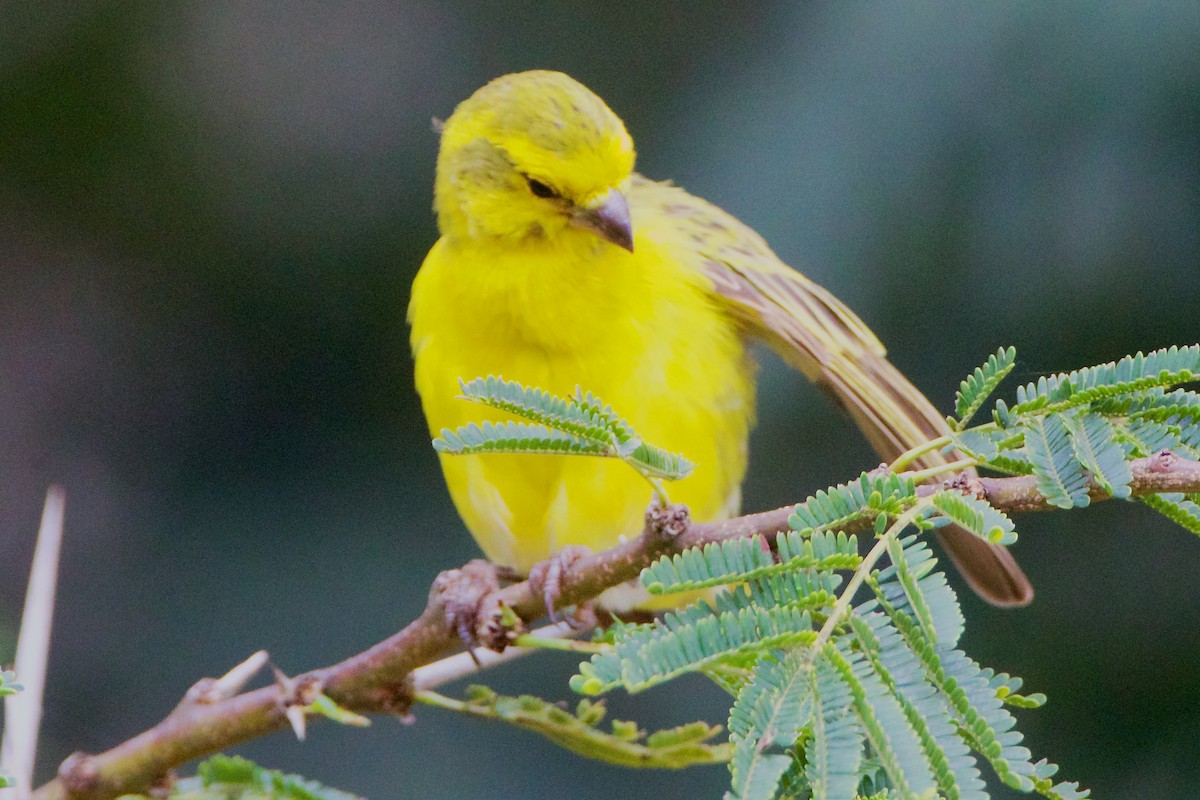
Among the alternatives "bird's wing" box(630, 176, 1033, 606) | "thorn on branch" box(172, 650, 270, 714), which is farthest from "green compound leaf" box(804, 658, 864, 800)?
"bird's wing" box(630, 176, 1033, 606)

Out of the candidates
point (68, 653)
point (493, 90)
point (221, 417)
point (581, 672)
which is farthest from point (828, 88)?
point (68, 653)

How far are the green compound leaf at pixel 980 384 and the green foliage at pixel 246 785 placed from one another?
592 millimetres

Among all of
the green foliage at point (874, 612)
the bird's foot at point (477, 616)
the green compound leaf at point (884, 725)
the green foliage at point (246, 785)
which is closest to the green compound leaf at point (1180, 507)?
the green foliage at point (874, 612)

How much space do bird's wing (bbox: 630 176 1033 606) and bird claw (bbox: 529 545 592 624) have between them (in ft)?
1.37

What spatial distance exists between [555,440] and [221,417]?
1.67 metres

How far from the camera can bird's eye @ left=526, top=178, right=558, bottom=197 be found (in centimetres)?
156

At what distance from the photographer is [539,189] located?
1571 millimetres

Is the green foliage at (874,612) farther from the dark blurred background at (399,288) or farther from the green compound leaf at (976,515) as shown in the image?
the dark blurred background at (399,288)

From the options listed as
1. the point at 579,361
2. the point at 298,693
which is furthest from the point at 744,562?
the point at 579,361

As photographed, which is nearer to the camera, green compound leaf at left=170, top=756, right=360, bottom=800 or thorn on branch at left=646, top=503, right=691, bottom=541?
thorn on branch at left=646, top=503, right=691, bottom=541

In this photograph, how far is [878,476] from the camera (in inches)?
28.9

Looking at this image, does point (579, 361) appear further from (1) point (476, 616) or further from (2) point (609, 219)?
(1) point (476, 616)

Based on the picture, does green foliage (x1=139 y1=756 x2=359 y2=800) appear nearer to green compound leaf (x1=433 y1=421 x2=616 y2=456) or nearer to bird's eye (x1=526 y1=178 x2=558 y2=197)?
green compound leaf (x1=433 y1=421 x2=616 y2=456)

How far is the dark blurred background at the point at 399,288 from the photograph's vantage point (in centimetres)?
197
